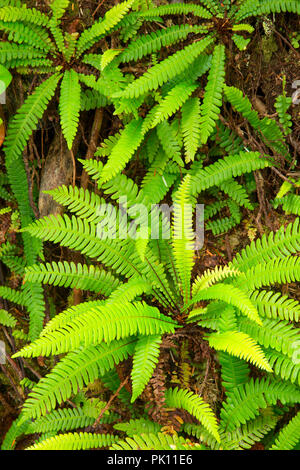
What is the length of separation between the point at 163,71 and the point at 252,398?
2.35 meters

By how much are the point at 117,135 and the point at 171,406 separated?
207 centimetres

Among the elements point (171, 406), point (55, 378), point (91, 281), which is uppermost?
point (91, 281)

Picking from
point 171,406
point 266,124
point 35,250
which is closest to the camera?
point 171,406

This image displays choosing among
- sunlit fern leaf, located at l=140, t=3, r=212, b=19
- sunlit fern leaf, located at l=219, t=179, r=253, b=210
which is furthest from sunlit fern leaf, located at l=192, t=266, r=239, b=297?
sunlit fern leaf, located at l=140, t=3, r=212, b=19

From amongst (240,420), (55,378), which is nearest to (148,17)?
(55,378)

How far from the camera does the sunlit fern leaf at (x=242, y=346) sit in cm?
221

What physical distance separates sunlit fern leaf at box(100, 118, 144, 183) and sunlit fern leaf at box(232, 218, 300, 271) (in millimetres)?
1088

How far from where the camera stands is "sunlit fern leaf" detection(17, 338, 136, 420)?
2479 mm

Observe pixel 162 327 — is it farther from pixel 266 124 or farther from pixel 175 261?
pixel 266 124

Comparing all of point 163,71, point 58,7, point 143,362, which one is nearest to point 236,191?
point 163,71

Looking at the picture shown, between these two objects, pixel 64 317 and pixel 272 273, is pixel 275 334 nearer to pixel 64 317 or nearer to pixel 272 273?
pixel 272 273

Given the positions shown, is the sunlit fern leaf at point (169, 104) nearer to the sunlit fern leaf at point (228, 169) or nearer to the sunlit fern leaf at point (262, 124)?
the sunlit fern leaf at point (262, 124)

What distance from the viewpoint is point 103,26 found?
296cm

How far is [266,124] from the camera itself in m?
3.02
